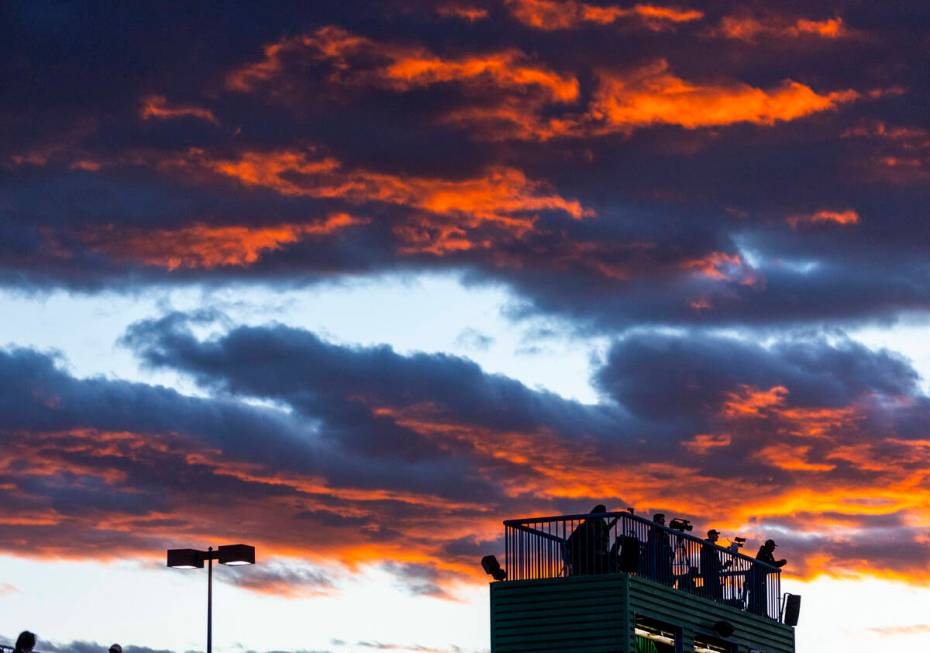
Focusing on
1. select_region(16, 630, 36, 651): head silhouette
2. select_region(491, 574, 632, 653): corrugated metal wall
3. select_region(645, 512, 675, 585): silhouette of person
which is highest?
select_region(645, 512, 675, 585): silhouette of person

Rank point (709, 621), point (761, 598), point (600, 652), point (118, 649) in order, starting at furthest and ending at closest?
point (761, 598) → point (709, 621) → point (600, 652) → point (118, 649)

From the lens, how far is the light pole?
47719mm

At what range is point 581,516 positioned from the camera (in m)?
47.2

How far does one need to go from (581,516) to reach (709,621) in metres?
6.50

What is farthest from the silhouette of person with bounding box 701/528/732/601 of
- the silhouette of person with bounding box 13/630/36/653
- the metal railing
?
the silhouette of person with bounding box 13/630/36/653

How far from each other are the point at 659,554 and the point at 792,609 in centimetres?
844

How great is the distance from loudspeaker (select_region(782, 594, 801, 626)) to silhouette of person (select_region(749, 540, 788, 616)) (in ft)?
3.55

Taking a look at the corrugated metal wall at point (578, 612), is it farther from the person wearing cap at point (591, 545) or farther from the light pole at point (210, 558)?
the light pole at point (210, 558)

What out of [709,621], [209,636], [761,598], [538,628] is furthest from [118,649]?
[761,598]

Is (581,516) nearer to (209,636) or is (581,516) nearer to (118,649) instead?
(209,636)

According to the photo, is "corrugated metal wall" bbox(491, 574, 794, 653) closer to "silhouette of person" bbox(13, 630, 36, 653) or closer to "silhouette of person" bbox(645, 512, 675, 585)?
"silhouette of person" bbox(645, 512, 675, 585)

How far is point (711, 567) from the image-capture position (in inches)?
2058

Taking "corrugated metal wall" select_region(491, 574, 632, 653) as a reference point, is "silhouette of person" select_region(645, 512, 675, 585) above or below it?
above

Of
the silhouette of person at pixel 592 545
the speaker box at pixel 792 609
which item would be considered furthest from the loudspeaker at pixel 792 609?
the silhouette of person at pixel 592 545
